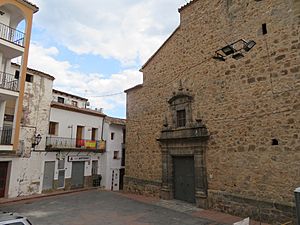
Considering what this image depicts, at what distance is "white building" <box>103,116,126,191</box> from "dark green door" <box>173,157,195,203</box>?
760cm

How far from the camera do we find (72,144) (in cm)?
1547

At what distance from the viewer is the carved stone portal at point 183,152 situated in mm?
9781

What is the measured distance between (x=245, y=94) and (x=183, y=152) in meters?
3.99

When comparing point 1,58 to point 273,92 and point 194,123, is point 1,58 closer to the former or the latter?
point 194,123

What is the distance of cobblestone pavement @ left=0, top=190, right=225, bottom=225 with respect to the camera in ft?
24.9

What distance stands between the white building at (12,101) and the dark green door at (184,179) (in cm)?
766

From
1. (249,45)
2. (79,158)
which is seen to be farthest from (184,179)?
(79,158)

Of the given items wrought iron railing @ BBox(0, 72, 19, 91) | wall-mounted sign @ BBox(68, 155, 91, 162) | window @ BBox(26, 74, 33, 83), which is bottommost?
wall-mounted sign @ BBox(68, 155, 91, 162)

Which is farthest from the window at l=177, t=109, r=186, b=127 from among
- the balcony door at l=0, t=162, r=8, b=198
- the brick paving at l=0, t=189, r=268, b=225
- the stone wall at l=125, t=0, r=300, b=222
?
the balcony door at l=0, t=162, r=8, b=198

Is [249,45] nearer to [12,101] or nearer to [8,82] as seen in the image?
[8,82]

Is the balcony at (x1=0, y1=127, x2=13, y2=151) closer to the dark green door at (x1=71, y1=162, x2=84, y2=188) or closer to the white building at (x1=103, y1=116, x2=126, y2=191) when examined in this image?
the dark green door at (x1=71, y1=162, x2=84, y2=188)

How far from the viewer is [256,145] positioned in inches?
315

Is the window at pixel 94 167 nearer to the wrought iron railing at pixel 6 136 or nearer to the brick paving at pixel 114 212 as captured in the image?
the brick paving at pixel 114 212

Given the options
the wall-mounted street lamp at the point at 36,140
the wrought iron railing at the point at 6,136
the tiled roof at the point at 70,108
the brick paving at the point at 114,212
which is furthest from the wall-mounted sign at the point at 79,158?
the wrought iron railing at the point at 6,136
